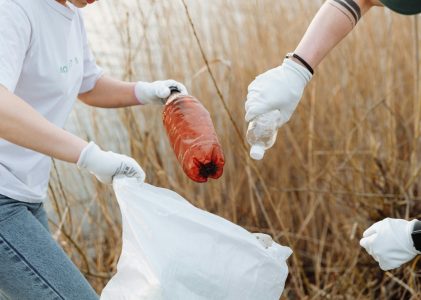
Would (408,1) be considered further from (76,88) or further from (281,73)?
(76,88)

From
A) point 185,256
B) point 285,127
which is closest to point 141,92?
point 185,256

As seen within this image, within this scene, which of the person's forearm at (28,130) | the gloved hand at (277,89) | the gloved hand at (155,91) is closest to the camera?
the person's forearm at (28,130)

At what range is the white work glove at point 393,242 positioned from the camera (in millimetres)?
1190

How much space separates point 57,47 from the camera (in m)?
1.27

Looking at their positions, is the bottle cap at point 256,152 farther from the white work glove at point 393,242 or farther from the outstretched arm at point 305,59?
the white work glove at point 393,242

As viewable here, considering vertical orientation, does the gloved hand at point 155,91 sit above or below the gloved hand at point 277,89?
below

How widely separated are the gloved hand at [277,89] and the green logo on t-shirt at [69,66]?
36 cm

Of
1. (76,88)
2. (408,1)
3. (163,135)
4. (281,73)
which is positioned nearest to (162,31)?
(163,135)

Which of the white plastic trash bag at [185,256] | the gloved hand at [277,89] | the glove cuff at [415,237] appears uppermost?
the gloved hand at [277,89]

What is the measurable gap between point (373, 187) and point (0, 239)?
141 centimetres

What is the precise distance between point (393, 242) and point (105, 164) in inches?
21.1

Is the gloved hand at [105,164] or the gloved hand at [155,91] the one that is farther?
the gloved hand at [155,91]

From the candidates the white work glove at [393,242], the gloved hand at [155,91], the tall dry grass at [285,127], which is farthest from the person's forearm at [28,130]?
the tall dry grass at [285,127]

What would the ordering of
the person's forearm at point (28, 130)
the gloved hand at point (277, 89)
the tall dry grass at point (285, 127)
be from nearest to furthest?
the person's forearm at point (28, 130) < the gloved hand at point (277, 89) < the tall dry grass at point (285, 127)
